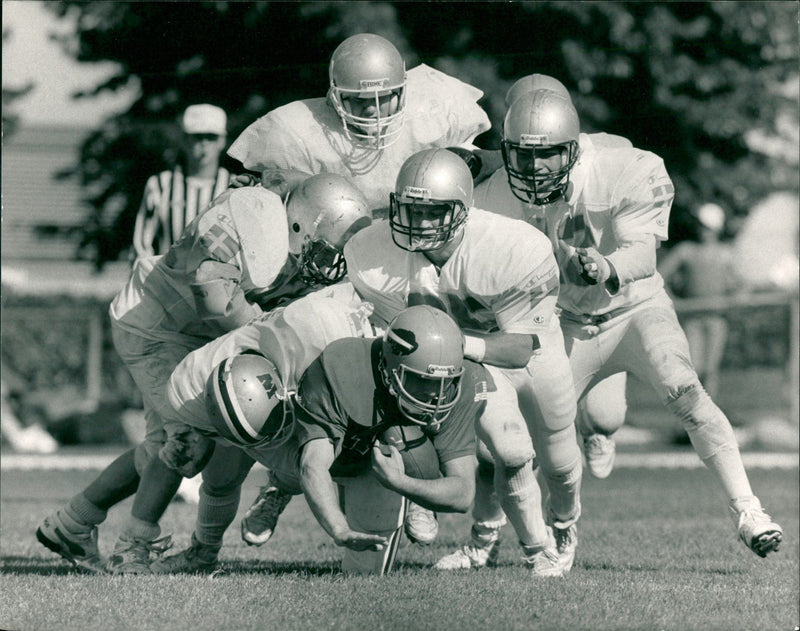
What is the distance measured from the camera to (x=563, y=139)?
203 inches

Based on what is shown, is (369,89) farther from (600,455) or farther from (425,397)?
(600,455)

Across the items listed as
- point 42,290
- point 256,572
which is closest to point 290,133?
point 256,572

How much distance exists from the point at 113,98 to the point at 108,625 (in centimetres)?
846

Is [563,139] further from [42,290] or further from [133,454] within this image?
[42,290]

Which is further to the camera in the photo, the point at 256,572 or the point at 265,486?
the point at 265,486

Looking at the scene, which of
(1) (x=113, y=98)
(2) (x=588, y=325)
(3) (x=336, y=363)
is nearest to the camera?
(3) (x=336, y=363)

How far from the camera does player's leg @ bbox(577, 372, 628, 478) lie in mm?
5969

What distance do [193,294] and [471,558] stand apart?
1.52 m

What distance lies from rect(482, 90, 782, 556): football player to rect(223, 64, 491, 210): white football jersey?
360 millimetres

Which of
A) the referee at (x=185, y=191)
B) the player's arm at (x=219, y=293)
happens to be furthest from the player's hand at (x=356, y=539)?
the referee at (x=185, y=191)

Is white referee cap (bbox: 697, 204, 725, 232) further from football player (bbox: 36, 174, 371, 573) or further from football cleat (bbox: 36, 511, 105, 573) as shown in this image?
football cleat (bbox: 36, 511, 105, 573)

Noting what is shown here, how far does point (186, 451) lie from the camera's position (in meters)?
5.08

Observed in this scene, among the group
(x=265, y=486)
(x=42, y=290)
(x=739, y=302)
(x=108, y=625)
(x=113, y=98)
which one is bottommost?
(x=42, y=290)

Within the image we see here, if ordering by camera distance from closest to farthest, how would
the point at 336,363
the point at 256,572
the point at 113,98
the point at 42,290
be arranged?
the point at 336,363
the point at 256,572
the point at 113,98
the point at 42,290
